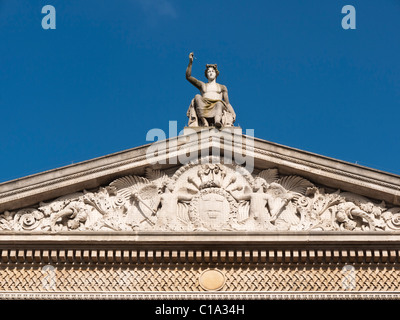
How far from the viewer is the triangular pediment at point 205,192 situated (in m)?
16.0

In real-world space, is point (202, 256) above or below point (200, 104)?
below

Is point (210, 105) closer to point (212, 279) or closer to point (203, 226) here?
point (203, 226)

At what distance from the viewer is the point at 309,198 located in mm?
16281

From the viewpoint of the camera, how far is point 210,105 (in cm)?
1748

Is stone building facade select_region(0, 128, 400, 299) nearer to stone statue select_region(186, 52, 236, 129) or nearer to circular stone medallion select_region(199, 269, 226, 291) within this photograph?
circular stone medallion select_region(199, 269, 226, 291)

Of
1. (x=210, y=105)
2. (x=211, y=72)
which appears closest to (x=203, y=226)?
(x=210, y=105)

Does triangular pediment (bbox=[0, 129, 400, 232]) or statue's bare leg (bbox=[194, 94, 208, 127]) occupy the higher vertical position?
statue's bare leg (bbox=[194, 94, 208, 127])

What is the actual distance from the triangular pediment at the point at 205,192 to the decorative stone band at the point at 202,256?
0.41 meters

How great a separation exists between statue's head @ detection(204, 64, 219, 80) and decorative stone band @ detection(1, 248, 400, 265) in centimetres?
406

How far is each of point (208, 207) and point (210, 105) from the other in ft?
7.68

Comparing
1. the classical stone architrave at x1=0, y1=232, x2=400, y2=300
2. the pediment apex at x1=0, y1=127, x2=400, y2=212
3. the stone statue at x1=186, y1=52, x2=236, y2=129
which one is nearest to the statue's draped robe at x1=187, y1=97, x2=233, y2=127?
the stone statue at x1=186, y1=52, x2=236, y2=129

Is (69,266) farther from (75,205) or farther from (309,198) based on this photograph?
(309,198)

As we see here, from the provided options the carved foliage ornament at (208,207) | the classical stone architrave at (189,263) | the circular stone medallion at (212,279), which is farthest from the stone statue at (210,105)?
the circular stone medallion at (212,279)

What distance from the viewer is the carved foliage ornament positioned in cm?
1592
